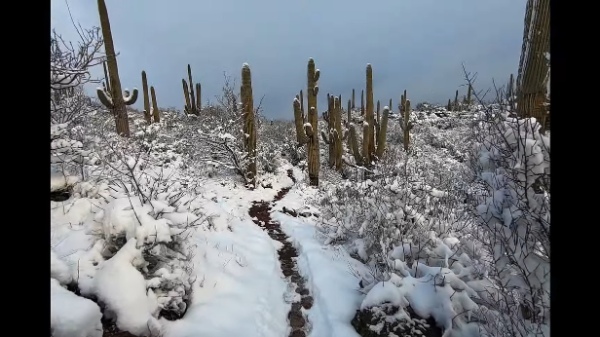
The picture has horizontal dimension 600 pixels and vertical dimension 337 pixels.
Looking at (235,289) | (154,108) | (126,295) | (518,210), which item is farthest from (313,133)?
(518,210)

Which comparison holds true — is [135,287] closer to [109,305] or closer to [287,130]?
[109,305]

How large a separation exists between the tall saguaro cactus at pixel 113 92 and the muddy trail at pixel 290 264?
15.4ft

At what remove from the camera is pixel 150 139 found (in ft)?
39.1

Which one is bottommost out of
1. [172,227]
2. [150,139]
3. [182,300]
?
[182,300]

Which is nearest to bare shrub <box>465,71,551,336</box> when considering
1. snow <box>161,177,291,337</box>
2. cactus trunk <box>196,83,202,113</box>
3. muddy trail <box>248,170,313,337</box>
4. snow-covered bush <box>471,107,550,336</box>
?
snow-covered bush <box>471,107,550,336</box>

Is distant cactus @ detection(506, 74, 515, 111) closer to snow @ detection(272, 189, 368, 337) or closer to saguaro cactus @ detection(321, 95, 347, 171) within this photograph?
snow @ detection(272, 189, 368, 337)

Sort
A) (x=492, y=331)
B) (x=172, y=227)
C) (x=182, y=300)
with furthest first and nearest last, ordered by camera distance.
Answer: (x=172, y=227) → (x=182, y=300) → (x=492, y=331)

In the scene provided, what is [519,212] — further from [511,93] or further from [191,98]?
[191,98]

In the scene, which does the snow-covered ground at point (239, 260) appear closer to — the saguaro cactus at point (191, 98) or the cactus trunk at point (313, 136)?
the cactus trunk at point (313, 136)

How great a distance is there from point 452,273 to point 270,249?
11.9 ft

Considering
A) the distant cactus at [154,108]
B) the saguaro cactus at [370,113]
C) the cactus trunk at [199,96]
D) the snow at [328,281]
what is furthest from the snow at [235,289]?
the cactus trunk at [199,96]

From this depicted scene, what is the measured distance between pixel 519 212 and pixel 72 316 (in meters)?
3.39

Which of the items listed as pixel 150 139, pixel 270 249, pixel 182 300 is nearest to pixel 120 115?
pixel 150 139

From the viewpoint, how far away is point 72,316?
8.74ft
